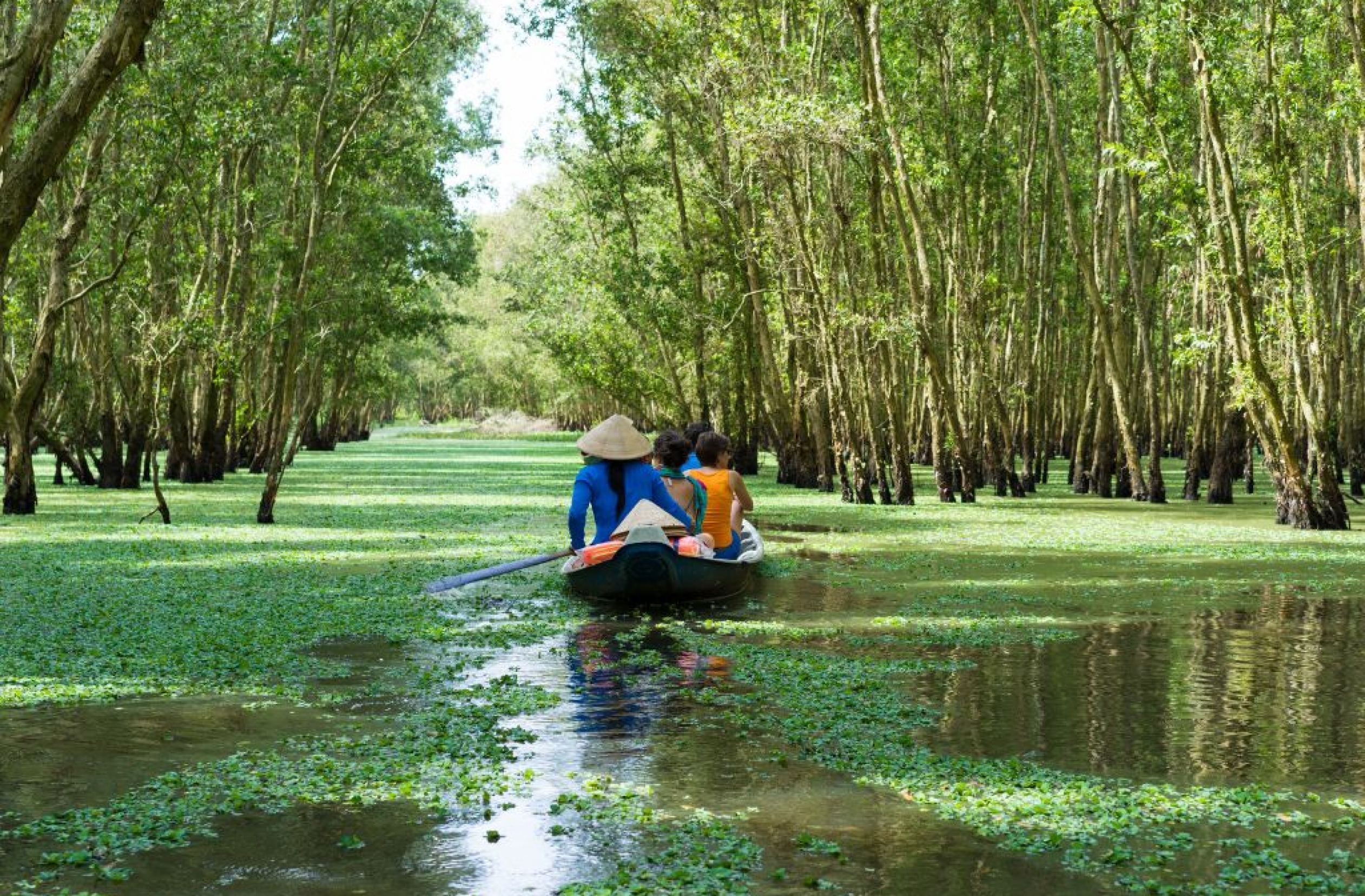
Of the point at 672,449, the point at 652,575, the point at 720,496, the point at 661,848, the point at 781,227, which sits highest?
the point at 781,227

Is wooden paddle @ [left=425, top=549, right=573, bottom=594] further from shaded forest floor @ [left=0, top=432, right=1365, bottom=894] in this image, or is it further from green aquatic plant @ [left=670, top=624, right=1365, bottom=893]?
green aquatic plant @ [left=670, top=624, right=1365, bottom=893]

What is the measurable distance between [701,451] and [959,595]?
9.86ft

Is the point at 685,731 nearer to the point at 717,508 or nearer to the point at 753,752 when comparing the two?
the point at 753,752

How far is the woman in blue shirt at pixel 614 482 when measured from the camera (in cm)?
1267

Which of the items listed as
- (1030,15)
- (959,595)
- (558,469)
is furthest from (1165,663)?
(558,469)

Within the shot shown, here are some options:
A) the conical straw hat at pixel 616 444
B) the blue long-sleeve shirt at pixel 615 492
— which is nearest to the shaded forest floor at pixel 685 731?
the blue long-sleeve shirt at pixel 615 492

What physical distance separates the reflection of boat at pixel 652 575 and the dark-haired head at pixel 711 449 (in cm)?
159

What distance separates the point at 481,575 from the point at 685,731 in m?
6.21

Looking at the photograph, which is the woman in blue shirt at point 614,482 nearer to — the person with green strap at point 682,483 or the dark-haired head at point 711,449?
the person with green strap at point 682,483

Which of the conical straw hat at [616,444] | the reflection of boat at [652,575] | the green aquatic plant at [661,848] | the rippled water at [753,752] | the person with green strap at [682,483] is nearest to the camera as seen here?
the green aquatic plant at [661,848]

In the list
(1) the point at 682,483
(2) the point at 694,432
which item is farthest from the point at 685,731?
(2) the point at 694,432

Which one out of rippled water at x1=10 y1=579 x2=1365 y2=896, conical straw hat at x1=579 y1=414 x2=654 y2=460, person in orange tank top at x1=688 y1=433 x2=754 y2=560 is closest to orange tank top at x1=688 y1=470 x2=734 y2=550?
person in orange tank top at x1=688 y1=433 x2=754 y2=560

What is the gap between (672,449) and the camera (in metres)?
14.1

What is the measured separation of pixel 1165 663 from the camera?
9922mm
